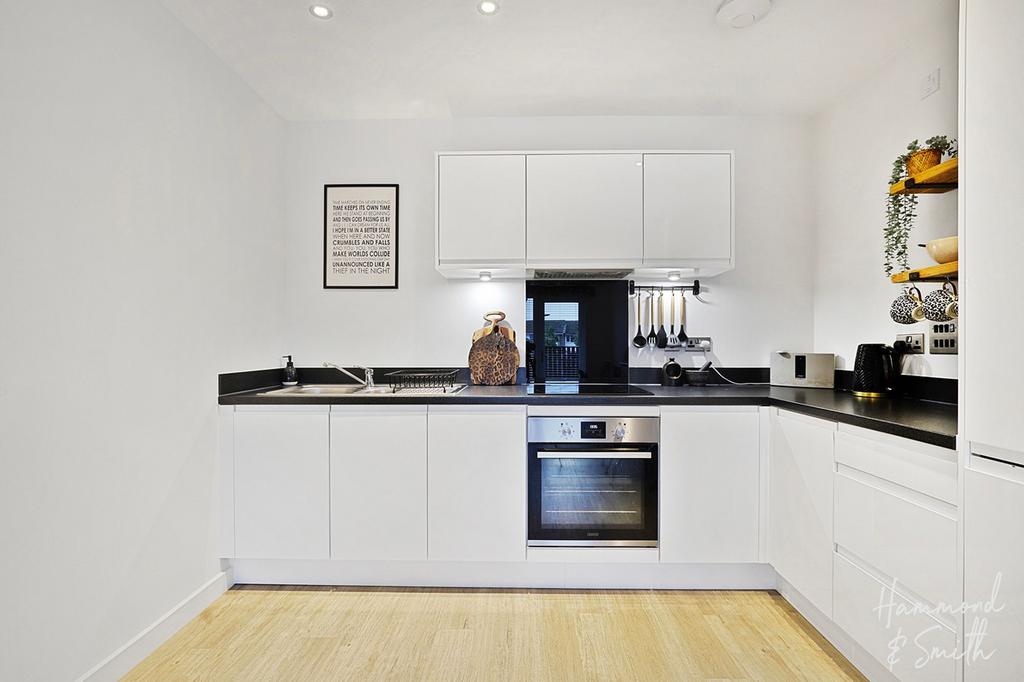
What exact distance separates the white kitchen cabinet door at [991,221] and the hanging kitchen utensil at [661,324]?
168cm

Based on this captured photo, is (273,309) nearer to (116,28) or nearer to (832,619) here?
(116,28)

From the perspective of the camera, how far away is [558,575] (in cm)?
250

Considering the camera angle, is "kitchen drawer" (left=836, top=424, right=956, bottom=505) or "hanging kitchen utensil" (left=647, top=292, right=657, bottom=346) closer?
"kitchen drawer" (left=836, top=424, right=956, bottom=505)

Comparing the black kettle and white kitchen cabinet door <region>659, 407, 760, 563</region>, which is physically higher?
the black kettle

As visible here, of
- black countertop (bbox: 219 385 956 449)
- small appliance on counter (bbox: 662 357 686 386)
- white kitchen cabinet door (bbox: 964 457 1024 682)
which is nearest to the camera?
white kitchen cabinet door (bbox: 964 457 1024 682)

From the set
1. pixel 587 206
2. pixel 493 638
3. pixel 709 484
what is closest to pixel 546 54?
pixel 587 206

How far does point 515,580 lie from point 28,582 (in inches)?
70.2

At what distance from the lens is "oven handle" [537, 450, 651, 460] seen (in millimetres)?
2424

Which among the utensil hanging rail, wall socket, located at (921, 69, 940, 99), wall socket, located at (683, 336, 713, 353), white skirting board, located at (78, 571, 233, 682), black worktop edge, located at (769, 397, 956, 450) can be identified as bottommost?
white skirting board, located at (78, 571, 233, 682)

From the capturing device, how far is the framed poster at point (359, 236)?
10.2ft

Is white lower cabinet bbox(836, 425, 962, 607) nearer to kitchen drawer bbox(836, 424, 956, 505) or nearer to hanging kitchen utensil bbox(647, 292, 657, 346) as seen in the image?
kitchen drawer bbox(836, 424, 956, 505)

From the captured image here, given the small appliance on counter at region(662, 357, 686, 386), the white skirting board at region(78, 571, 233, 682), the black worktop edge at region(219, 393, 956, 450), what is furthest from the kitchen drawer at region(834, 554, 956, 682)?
the white skirting board at region(78, 571, 233, 682)

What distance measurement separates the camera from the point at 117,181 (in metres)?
1.84

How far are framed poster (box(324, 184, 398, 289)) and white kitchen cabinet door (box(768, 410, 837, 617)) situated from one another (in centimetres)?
221
